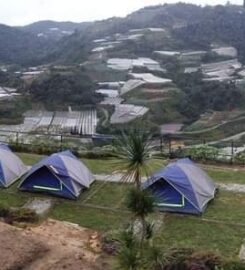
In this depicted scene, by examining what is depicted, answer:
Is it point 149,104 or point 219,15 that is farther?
point 219,15

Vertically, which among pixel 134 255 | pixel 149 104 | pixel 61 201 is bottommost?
pixel 149 104

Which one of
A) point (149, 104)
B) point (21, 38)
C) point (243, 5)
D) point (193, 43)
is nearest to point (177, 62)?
point (193, 43)

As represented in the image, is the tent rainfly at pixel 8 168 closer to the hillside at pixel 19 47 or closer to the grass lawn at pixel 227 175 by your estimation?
the grass lawn at pixel 227 175

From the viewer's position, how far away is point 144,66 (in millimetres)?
72062

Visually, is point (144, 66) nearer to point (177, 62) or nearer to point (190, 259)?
point (177, 62)

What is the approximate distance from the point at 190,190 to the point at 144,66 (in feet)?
198

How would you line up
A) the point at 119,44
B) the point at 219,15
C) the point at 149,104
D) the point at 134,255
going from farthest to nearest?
the point at 219,15
the point at 119,44
the point at 149,104
the point at 134,255

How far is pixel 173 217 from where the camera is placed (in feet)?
40.5

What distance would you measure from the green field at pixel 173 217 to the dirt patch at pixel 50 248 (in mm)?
620

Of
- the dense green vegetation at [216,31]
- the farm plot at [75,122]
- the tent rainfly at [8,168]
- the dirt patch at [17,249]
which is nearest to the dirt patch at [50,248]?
the dirt patch at [17,249]

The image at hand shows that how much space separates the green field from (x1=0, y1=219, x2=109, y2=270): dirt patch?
0.62 meters

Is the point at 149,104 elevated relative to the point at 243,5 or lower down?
lower down

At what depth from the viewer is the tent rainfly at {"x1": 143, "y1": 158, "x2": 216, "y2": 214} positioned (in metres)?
12.5

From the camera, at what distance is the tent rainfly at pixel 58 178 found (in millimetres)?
13773
